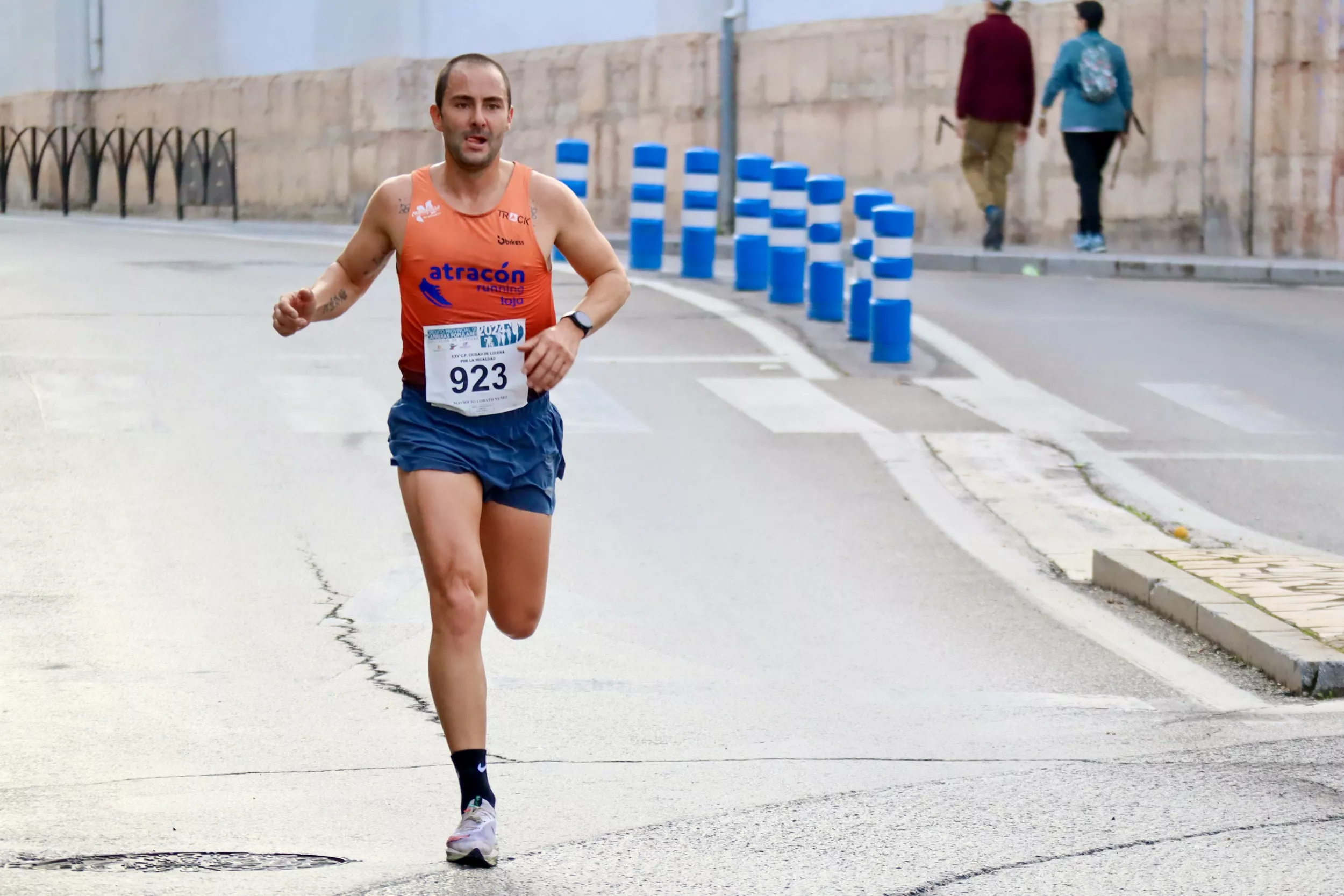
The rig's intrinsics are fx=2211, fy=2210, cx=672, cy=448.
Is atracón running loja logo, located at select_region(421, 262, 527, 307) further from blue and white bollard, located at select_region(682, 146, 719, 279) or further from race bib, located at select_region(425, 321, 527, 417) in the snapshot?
blue and white bollard, located at select_region(682, 146, 719, 279)

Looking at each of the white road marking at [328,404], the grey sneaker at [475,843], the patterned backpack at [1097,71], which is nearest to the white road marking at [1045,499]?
the white road marking at [328,404]

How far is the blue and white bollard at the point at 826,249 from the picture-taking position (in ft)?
49.2

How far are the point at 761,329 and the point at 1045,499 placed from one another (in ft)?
16.5

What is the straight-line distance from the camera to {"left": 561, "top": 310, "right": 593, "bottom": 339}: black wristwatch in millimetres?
5371

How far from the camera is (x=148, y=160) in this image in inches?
1266

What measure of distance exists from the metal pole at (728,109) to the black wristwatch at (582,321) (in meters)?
18.8

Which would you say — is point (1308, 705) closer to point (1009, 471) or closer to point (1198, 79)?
point (1009, 471)

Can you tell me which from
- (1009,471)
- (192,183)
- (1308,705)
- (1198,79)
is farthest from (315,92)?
(1308,705)

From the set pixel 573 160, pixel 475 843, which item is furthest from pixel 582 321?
pixel 573 160

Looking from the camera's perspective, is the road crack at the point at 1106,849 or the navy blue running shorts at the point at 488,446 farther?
the navy blue running shorts at the point at 488,446

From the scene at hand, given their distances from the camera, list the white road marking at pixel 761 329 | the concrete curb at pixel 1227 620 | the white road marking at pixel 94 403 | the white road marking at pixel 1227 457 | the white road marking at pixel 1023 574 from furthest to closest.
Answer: the white road marking at pixel 761 329 < the white road marking at pixel 1227 457 < the white road marking at pixel 94 403 < the white road marking at pixel 1023 574 < the concrete curb at pixel 1227 620

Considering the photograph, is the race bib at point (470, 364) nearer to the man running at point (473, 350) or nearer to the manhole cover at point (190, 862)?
the man running at point (473, 350)

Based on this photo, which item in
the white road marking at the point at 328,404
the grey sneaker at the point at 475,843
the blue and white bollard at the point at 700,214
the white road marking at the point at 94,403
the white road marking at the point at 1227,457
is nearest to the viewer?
the grey sneaker at the point at 475,843

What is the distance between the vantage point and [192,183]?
3172 cm
